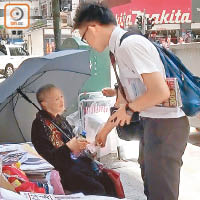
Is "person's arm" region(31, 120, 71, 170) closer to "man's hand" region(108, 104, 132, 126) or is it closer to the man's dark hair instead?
"man's hand" region(108, 104, 132, 126)

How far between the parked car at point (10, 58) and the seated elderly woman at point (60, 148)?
18375mm

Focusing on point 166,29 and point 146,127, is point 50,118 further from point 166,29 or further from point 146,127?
point 166,29

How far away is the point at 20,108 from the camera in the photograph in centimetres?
314

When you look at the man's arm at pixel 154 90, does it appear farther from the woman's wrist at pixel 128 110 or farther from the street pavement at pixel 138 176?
the street pavement at pixel 138 176

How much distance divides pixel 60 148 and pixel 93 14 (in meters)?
0.93

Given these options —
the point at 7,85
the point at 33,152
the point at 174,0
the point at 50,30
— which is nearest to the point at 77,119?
the point at 33,152

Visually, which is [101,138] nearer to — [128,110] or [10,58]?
[128,110]

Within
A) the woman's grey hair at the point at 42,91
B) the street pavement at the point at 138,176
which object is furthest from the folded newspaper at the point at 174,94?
the street pavement at the point at 138,176

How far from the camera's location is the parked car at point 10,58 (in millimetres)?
21062

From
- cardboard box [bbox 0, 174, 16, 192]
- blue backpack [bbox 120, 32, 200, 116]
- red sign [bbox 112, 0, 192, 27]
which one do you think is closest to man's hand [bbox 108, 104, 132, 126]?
blue backpack [bbox 120, 32, 200, 116]

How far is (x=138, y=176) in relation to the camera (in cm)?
439

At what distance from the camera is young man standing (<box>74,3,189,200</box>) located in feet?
6.57

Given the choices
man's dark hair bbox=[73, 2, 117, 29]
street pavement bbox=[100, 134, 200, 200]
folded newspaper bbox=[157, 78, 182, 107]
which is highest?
man's dark hair bbox=[73, 2, 117, 29]

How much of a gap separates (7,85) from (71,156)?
0.64m
